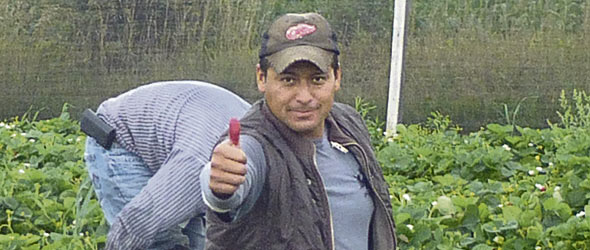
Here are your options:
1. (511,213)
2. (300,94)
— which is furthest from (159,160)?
(511,213)

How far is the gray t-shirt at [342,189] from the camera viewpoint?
95.0 inches

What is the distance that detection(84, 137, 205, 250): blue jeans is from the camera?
9.61ft

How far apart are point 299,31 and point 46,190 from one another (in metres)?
2.93

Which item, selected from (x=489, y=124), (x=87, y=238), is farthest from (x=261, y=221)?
(x=489, y=124)

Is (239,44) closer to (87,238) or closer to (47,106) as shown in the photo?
(47,106)

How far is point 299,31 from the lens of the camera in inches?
98.0

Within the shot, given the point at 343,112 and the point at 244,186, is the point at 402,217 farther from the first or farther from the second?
the point at 244,186

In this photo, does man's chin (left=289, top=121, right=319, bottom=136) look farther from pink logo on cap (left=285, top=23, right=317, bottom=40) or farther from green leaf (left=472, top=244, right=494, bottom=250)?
green leaf (left=472, top=244, right=494, bottom=250)

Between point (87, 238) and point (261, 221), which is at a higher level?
point (261, 221)

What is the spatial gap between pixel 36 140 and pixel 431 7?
2.27 metres

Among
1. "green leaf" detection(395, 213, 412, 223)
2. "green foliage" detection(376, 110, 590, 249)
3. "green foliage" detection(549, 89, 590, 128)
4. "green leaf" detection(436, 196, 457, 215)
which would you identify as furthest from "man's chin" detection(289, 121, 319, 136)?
"green foliage" detection(549, 89, 590, 128)

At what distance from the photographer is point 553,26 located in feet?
22.1

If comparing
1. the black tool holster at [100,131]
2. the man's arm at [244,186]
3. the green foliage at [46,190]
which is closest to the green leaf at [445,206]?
the green foliage at [46,190]

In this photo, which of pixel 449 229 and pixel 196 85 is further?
pixel 449 229
